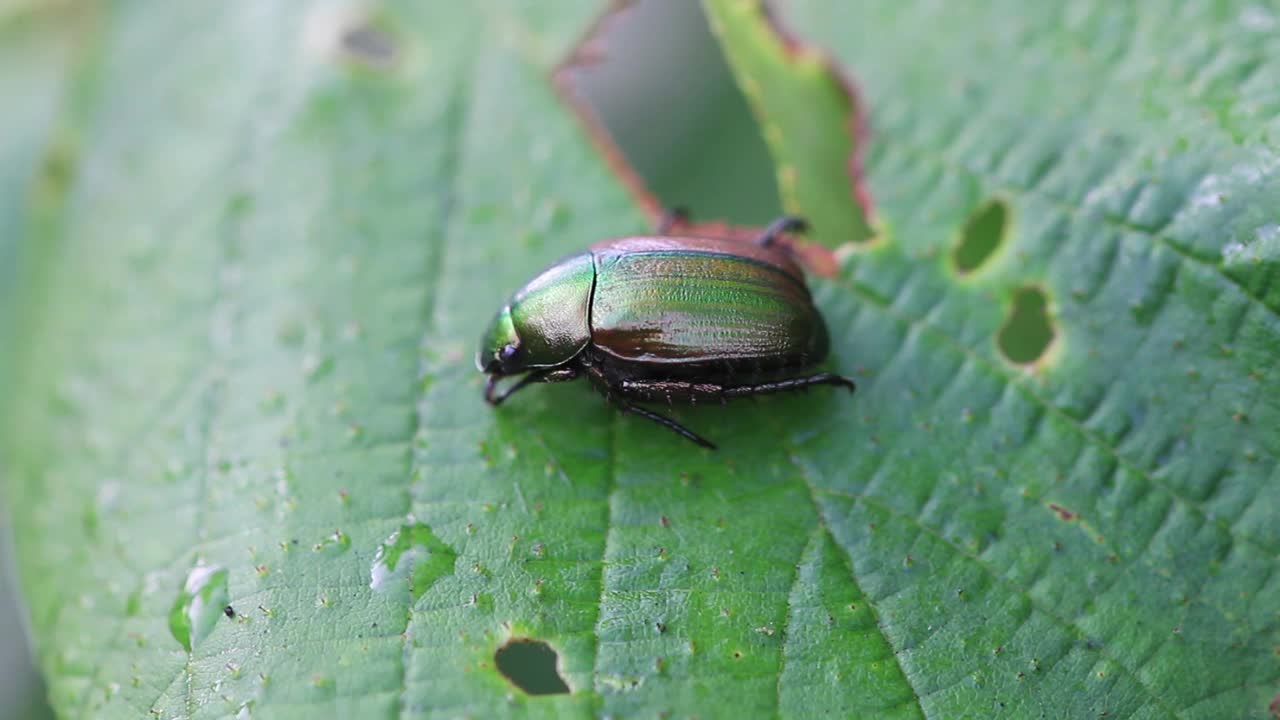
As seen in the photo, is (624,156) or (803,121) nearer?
(803,121)

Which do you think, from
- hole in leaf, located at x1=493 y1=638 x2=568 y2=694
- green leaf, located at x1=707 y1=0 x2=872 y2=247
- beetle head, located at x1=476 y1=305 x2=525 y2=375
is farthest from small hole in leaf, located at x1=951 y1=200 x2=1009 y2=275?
hole in leaf, located at x1=493 y1=638 x2=568 y2=694

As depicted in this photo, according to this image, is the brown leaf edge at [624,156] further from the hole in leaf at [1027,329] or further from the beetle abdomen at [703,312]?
the hole in leaf at [1027,329]

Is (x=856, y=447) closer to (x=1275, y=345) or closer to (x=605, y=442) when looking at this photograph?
(x=605, y=442)

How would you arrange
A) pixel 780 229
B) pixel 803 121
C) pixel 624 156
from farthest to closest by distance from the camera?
pixel 624 156, pixel 803 121, pixel 780 229

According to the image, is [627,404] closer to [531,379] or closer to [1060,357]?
[531,379]

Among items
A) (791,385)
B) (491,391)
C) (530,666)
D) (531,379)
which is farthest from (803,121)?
(530,666)

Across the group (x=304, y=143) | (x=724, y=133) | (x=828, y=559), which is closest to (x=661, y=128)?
(x=724, y=133)

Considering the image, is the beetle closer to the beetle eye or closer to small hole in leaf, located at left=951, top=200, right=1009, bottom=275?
the beetle eye
